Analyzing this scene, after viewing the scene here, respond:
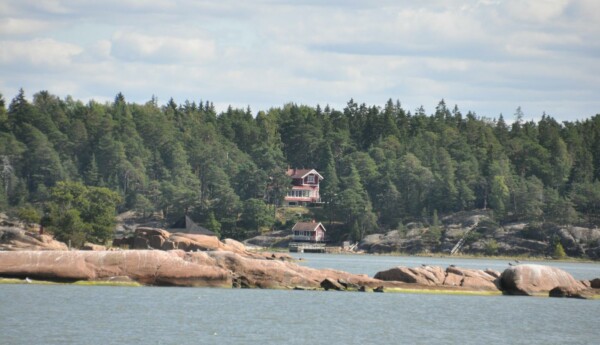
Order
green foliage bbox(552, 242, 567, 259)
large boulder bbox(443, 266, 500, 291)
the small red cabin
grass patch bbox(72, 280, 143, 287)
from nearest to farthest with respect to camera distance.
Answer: grass patch bbox(72, 280, 143, 287) < large boulder bbox(443, 266, 500, 291) < green foliage bbox(552, 242, 567, 259) < the small red cabin

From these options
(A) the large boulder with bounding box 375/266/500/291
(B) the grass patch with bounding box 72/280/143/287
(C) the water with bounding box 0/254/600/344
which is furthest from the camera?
(A) the large boulder with bounding box 375/266/500/291

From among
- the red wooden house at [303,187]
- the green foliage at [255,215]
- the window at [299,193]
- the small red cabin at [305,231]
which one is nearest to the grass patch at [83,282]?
the green foliage at [255,215]

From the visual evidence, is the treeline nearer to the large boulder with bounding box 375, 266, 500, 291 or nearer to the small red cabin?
the small red cabin

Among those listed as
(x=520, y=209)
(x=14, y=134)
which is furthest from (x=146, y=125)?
(x=520, y=209)

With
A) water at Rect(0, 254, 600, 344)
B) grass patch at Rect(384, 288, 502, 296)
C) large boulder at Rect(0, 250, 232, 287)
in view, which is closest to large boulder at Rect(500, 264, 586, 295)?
water at Rect(0, 254, 600, 344)

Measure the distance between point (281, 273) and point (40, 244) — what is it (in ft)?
84.5

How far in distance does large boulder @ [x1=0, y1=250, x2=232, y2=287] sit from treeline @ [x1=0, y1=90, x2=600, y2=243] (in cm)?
8149

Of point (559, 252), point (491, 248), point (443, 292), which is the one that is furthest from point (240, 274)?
point (491, 248)

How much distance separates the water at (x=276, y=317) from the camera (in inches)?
1789

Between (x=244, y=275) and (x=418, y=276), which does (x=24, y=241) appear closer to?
(x=244, y=275)

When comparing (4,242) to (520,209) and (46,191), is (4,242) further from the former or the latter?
(520,209)

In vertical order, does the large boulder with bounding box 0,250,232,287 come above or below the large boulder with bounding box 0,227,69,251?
below

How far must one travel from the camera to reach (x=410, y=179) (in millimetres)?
164250

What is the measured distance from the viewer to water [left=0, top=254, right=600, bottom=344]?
4544 cm
